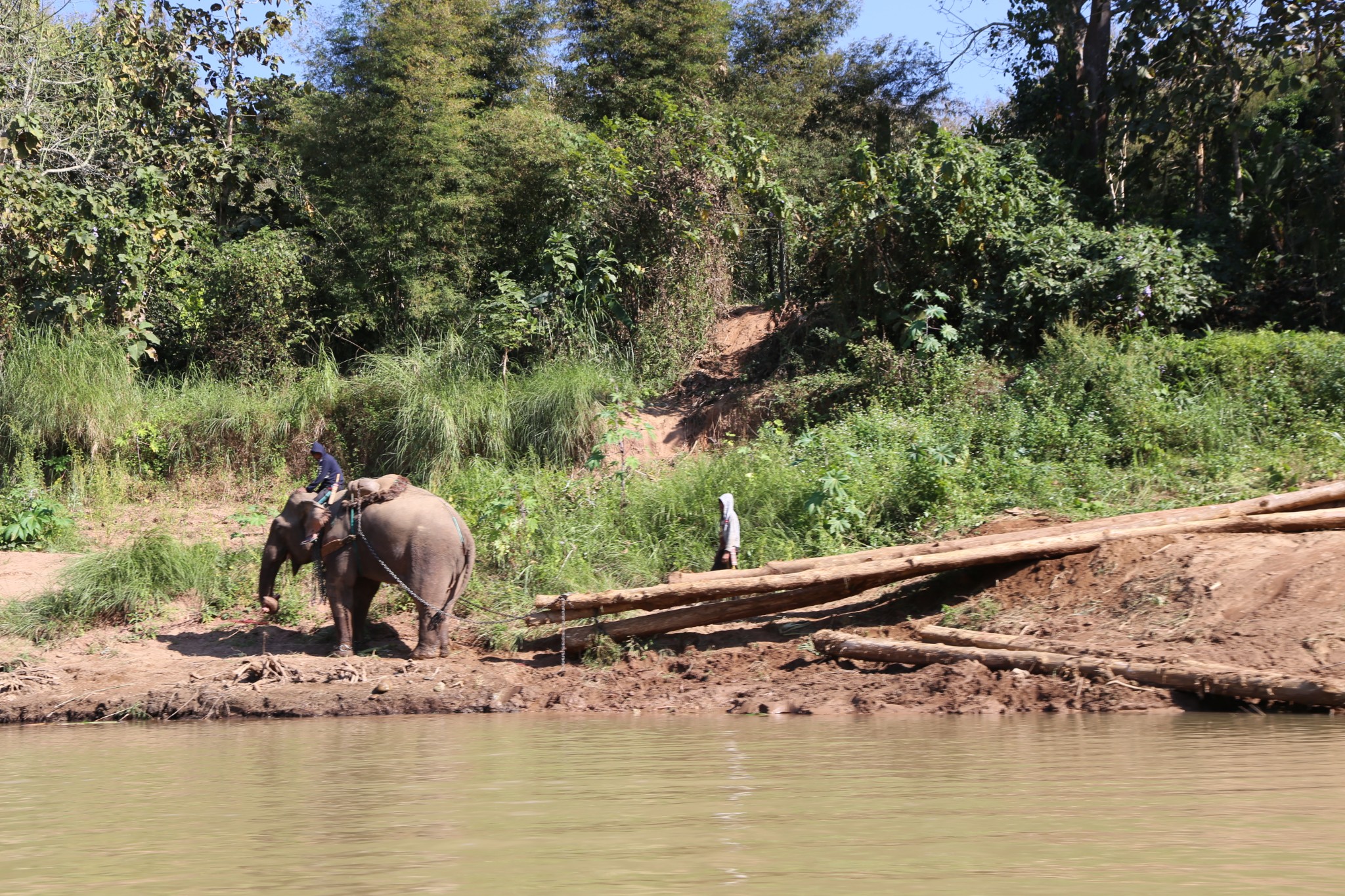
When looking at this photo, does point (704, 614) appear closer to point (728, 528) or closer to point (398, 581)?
point (728, 528)

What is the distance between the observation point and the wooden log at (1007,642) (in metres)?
8.33

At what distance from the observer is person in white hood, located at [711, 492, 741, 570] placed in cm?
1120

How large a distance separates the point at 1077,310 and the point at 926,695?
8.95m

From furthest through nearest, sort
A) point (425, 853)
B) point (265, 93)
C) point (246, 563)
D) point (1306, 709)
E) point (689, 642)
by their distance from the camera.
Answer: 1. point (265, 93)
2. point (246, 563)
3. point (689, 642)
4. point (1306, 709)
5. point (425, 853)

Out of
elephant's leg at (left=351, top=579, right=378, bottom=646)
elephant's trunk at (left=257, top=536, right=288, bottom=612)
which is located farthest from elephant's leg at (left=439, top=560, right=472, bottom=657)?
elephant's trunk at (left=257, top=536, right=288, bottom=612)

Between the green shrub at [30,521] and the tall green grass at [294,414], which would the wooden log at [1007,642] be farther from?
the green shrub at [30,521]

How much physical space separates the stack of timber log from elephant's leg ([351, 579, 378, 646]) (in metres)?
1.78

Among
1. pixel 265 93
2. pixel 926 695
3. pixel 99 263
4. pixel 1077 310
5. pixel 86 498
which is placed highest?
pixel 265 93

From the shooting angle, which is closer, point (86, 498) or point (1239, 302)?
point (86, 498)

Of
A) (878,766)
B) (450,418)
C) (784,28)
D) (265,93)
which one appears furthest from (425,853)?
(784,28)

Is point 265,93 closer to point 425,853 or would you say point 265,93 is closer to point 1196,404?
point 1196,404

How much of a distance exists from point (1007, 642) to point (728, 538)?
319cm

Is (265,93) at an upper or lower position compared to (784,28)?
lower

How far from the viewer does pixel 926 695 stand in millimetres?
8281
